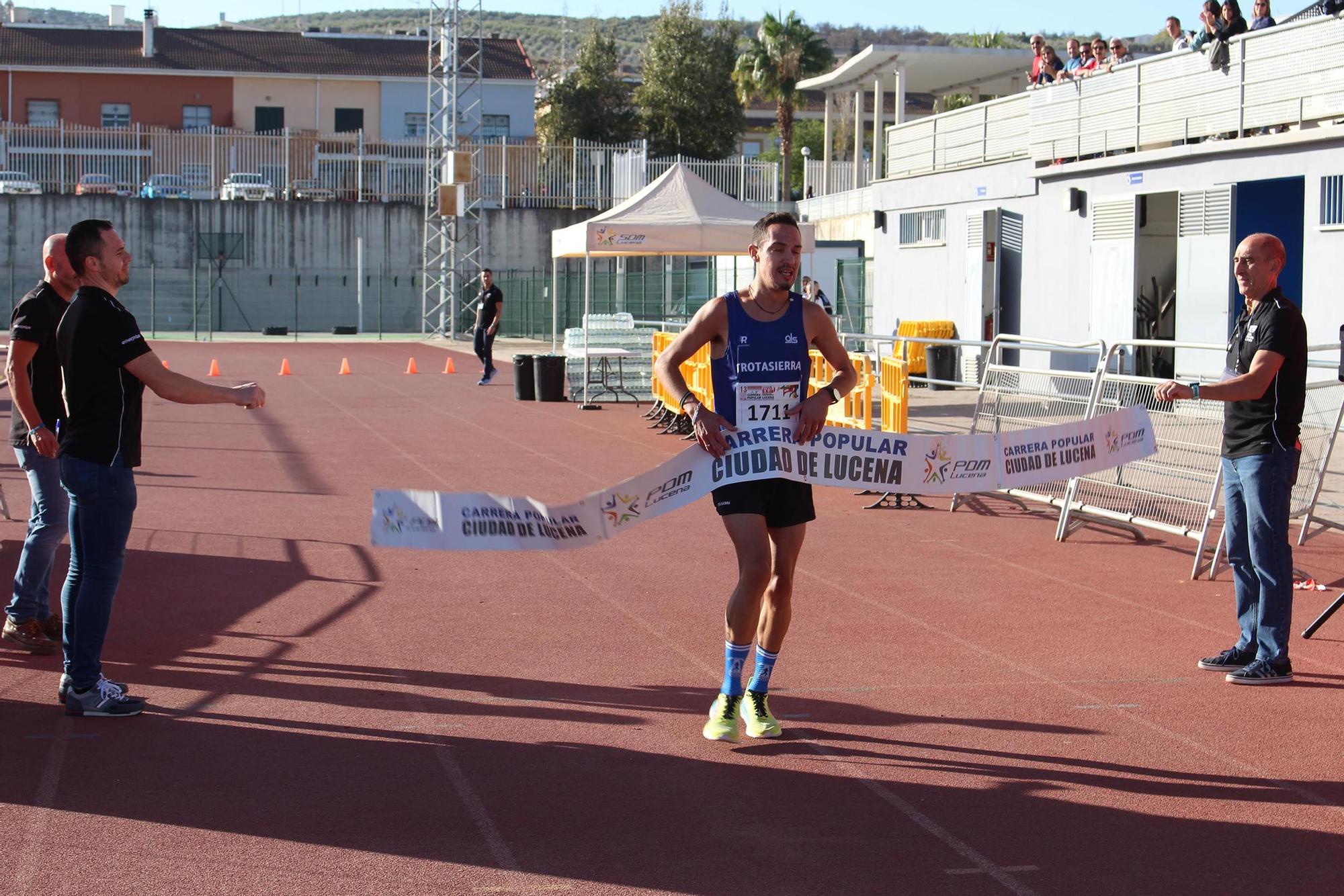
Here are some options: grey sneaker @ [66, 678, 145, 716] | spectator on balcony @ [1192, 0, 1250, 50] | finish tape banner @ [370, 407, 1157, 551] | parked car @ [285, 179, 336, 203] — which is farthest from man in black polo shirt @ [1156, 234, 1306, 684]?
parked car @ [285, 179, 336, 203]

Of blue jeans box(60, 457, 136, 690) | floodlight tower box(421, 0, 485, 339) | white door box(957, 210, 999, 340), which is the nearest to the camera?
blue jeans box(60, 457, 136, 690)

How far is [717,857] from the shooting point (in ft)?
16.0

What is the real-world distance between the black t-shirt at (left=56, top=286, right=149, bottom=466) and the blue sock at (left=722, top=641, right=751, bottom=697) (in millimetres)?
2747

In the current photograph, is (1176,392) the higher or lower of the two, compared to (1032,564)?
higher

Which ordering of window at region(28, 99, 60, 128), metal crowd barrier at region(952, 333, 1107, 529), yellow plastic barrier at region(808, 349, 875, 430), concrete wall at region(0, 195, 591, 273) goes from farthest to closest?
window at region(28, 99, 60, 128)
concrete wall at region(0, 195, 591, 273)
yellow plastic barrier at region(808, 349, 875, 430)
metal crowd barrier at region(952, 333, 1107, 529)

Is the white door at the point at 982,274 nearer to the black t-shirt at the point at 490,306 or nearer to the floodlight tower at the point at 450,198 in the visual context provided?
the black t-shirt at the point at 490,306

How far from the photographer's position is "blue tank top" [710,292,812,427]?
20.0 feet

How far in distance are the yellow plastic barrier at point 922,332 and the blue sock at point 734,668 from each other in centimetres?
2272

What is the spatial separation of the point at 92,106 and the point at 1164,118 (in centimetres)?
5899

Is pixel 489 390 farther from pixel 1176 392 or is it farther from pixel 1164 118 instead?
pixel 1176 392

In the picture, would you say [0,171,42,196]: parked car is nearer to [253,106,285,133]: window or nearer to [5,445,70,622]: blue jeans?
[253,106,285,133]: window

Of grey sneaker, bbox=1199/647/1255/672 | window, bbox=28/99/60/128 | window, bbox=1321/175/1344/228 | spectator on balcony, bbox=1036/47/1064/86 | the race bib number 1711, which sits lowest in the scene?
grey sneaker, bbox=1199/647/1255/672

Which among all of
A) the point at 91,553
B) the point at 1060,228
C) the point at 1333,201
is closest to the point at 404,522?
the point at 91,553

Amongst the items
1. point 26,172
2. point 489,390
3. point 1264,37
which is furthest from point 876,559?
point 26,172
